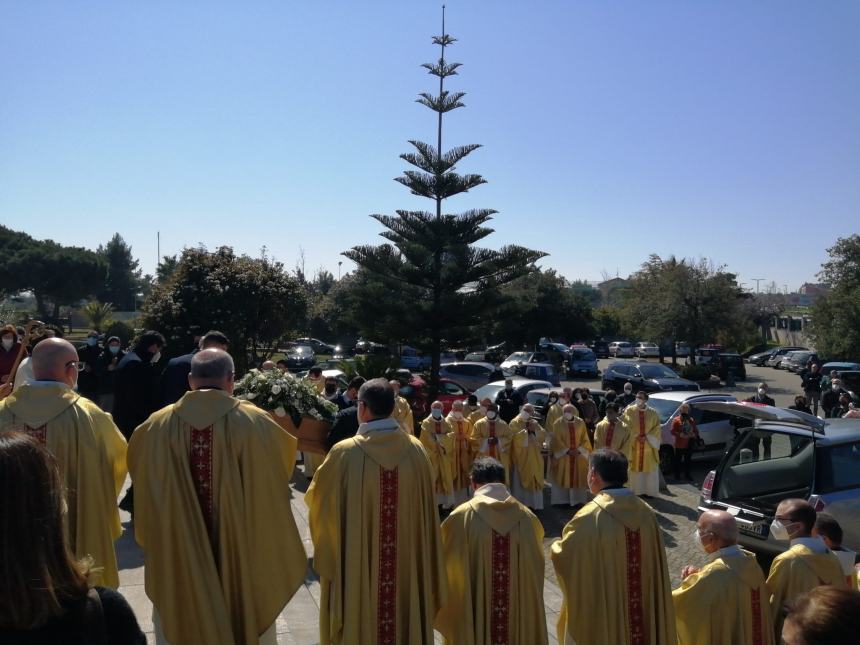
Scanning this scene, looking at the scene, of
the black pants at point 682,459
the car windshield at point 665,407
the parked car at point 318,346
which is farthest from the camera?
the parked car at point 318,346

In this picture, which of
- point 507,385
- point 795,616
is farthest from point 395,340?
point 795,616

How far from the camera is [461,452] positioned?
10953 mm

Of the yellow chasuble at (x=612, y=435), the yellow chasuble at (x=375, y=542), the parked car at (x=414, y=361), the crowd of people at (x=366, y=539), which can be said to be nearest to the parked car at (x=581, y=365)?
the parked car at (x=414, y=361)

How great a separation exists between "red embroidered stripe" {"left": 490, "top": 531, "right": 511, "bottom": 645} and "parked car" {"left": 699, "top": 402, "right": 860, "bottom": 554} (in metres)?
4.27

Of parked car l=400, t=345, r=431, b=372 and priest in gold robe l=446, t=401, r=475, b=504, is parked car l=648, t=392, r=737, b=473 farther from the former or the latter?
parked car l=400, t=345, r=431, b=372

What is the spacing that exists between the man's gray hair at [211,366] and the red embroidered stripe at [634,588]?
2.48 m

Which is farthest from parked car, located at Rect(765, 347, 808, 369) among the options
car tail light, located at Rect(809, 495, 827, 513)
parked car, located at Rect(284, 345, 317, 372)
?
car tail light, located at Rect(809, 495, 827, 513)

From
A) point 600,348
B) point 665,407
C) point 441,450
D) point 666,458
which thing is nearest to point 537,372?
point 665,407

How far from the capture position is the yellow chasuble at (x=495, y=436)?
34.2ft

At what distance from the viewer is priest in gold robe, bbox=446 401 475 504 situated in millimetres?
10883

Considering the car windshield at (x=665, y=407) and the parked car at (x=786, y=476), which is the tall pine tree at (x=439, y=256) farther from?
the parked car at (x=786, y=476)

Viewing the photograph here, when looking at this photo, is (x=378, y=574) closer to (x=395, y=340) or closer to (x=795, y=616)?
(x=795, y=616)

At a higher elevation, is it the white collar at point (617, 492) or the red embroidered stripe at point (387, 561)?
the white collar at point (617, 492)

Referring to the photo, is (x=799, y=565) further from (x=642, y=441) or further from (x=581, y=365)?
(x=581, y=365)
